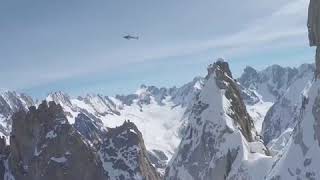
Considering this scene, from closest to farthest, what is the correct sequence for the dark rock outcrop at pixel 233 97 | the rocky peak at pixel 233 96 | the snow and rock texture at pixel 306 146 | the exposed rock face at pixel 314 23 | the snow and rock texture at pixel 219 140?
the exposed rock face at pixel 314 23 → the snow and rock texture at pixel 306 146 → the snow and rock texture at pixel 219 140 → the dark rock outcrop at pixel 233 97 → the rocky peak at pixel 233 96

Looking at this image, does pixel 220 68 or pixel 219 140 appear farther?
pixel 220 68

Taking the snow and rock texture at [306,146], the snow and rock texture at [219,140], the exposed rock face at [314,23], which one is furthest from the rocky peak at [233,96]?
the exposed rock face at [314,23]

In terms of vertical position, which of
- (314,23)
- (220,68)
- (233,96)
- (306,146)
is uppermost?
(314,23)

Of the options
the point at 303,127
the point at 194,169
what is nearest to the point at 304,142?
the point at 303,127

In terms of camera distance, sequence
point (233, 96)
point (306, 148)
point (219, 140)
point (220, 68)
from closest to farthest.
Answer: point (306, 148), point (219, 140), point (233, 96), point (220, 68)

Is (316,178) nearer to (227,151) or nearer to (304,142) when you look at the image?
(304,142)

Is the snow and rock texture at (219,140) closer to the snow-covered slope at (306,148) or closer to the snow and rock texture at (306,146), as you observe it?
the snow and rock texture at (306,146)

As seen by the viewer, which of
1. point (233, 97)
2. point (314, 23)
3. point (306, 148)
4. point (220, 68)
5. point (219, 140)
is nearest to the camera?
point (314, 23)

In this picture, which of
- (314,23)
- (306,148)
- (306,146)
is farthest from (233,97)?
(314,23)

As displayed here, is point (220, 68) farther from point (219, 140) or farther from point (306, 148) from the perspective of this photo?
point (306, 148)
